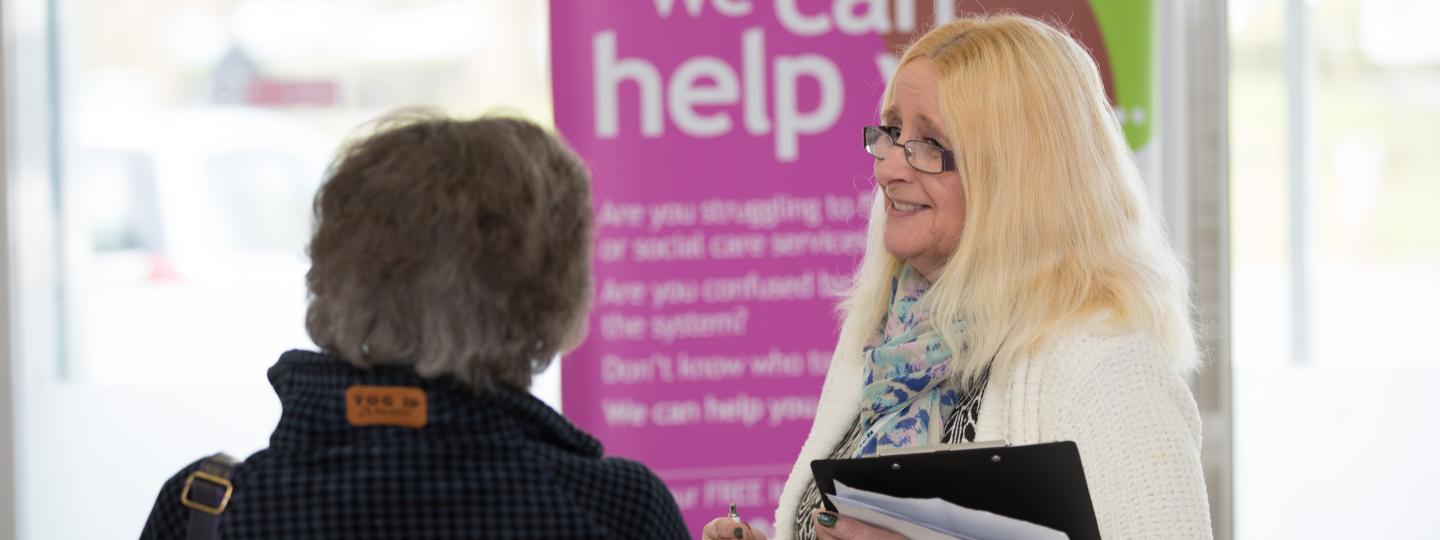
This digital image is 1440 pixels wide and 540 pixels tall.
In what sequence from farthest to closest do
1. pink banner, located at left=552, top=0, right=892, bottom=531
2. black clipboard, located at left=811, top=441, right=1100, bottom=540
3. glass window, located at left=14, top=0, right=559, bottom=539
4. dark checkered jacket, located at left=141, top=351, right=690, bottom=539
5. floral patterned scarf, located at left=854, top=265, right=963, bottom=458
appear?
glass window, located at left=14, top=0, right=559, bottom=539 → pink banner, located at left=552, top=0, right=892, bottom=531 → floral patterned scarf, located at left=854, top=265, right=963, bottom=458 → black clipboard, located at left=811, top=441, right=1100, bottom=540 → dark checkered jacket, located at left=141, top=351, right=690, bottom=539

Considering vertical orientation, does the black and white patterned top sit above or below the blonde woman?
below

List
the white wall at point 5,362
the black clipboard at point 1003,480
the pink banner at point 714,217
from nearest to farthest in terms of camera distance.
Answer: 1. the black clipboard at point 1003,480
2. the pink banner at point 714,217
3. the white wall at point 5,362

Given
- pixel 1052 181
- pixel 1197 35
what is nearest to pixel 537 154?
pixel 1052 181

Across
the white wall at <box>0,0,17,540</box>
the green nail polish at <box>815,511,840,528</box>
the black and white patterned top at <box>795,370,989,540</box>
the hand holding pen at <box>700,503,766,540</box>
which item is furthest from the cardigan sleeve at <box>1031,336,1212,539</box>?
the white wall at <box>0,0,17,540</box>

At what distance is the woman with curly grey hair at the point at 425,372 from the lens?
1.20 meters

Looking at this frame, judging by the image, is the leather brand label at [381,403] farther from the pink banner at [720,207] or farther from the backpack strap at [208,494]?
the pink banner at [720,207]

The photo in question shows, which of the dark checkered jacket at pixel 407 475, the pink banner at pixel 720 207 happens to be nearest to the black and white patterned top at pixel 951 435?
the dark checkered jacket at pixel 407 475

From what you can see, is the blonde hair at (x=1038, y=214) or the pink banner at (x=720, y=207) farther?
the pink banner at (x=720, y=207)

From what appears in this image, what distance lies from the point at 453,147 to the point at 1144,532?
939 millimetres

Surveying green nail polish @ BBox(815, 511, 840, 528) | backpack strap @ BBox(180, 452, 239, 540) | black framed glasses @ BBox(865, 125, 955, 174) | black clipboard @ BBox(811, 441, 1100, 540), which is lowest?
green nail polish @ BBox(815, 511, 840, 528)

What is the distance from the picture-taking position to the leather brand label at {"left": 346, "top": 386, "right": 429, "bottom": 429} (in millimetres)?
1207

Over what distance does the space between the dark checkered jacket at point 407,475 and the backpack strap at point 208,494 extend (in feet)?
0.05

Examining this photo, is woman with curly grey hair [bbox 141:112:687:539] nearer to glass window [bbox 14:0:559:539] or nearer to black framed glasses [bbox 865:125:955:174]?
black framed glasses [bbox 865:125:955:174]

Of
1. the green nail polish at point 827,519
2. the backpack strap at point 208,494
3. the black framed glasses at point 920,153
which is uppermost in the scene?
the black framed glasses at point 920,153
